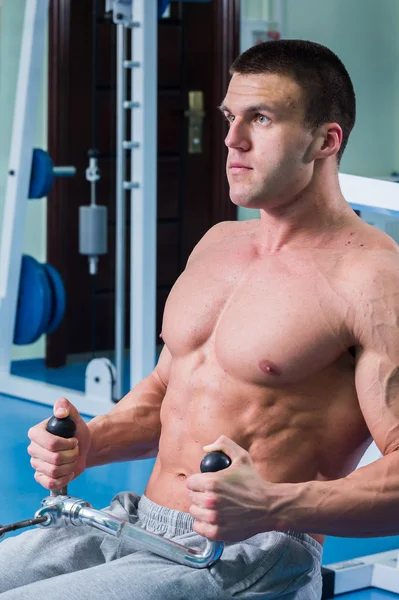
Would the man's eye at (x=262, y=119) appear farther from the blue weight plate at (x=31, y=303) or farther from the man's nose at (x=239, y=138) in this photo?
the blue weight plate at (x=31, y=303)

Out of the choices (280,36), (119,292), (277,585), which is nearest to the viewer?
(277,585)

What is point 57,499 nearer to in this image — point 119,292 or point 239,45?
point 119,292

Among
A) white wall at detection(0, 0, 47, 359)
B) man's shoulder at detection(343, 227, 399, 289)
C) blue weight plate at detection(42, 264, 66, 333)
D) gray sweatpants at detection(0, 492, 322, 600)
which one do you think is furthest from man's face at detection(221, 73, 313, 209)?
white wall at detection(0, 0, 47, 359)

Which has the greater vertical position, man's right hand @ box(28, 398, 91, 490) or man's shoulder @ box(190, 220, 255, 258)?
man's shoulder @ box(190, 220, 255, 258)

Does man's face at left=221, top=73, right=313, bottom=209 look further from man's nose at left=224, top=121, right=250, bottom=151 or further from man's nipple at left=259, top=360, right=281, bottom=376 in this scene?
man's nipple at left=259, top=360, right=281, bottom=376

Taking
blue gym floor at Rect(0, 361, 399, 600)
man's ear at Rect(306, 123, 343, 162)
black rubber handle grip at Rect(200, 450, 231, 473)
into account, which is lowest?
blue gym floor at Rect(0, 361, 399, 600)

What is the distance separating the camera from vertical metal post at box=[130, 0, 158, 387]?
4281 mm

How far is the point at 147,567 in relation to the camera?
4.89 feet

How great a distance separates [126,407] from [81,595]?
438 mm

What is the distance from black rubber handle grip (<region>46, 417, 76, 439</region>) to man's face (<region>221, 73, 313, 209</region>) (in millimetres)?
410

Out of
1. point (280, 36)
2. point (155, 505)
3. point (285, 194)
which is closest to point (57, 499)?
point (155, 505)

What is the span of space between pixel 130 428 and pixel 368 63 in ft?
16.7

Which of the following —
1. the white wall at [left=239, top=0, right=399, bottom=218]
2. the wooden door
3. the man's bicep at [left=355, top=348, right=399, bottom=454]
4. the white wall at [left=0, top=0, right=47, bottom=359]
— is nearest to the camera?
the man's bicep at [left=355, top=348, right=399, bottom=454]

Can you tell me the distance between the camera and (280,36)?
5.87 meters
